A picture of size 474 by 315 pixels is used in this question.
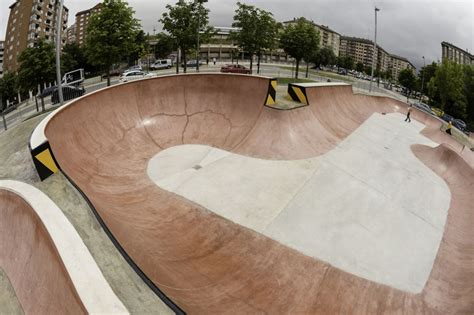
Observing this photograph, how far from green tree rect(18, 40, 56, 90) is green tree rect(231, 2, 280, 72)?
1912 centimetres

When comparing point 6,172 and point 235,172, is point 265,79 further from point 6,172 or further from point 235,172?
point 6,172

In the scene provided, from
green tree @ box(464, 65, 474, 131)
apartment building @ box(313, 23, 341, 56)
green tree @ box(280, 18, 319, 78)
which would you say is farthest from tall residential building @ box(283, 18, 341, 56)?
green tree @ box(280, 18, 319, 78)

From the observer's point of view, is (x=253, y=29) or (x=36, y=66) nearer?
(x=36, y=66)

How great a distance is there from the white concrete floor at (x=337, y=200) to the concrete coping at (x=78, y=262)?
4.68 m

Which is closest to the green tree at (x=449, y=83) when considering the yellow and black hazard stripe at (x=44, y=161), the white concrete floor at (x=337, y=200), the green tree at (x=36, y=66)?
the white concrete floor at (x=337, y=200)

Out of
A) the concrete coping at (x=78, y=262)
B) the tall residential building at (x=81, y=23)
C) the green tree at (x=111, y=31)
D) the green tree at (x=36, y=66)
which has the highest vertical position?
the tall residential building at (x=81, y=23)

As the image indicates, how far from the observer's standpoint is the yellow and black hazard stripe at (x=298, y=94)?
1558cm

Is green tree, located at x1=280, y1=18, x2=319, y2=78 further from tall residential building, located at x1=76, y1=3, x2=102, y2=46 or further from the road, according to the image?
tall residential building, located at x1=76, y1=3, x2=102, y2=46

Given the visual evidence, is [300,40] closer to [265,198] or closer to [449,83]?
[449,83]

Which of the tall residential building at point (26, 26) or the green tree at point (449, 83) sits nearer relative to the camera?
the green tree at point (449, 83)

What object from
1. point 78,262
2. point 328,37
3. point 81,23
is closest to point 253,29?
point 78,262

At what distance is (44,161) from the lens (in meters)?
7.18

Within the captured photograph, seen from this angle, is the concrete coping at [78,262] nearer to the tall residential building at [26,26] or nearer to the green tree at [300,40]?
the green tree at [300,40]

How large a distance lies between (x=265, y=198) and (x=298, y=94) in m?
8.68
